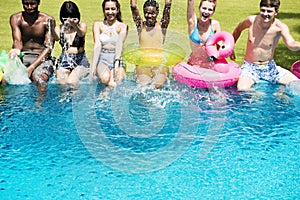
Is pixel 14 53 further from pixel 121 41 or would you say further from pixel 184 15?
pixel 184 15

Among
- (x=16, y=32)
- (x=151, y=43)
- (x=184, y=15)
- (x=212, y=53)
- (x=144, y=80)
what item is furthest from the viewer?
(x=184, y=15)

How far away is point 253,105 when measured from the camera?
5.38 m

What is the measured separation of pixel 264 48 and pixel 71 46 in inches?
100

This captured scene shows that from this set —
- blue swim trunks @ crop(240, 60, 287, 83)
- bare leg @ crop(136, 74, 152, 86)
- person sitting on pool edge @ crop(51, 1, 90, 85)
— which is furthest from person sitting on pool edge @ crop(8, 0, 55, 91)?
blue swim trunks @ crop(240, 60, 287, 83)

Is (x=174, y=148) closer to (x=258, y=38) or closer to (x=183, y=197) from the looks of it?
(x=183, y=197)

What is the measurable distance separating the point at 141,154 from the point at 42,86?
218cm

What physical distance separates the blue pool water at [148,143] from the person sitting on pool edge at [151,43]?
0.61 ft

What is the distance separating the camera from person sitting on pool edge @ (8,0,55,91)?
5.91 m

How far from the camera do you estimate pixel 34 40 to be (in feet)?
20.0

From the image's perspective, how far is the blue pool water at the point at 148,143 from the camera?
11.8 ft

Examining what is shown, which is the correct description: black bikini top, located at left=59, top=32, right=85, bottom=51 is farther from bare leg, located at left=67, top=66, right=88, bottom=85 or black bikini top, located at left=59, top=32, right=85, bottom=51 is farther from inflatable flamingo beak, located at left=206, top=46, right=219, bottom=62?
inflatable flamingo beak, located at left=206, top=46, right=219, bottom=62

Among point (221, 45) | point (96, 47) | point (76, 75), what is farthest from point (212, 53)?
point (76, 75)

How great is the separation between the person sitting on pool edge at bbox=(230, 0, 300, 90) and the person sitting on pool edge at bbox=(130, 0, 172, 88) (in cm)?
103

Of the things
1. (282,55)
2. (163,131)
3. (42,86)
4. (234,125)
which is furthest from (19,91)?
(282,55)
